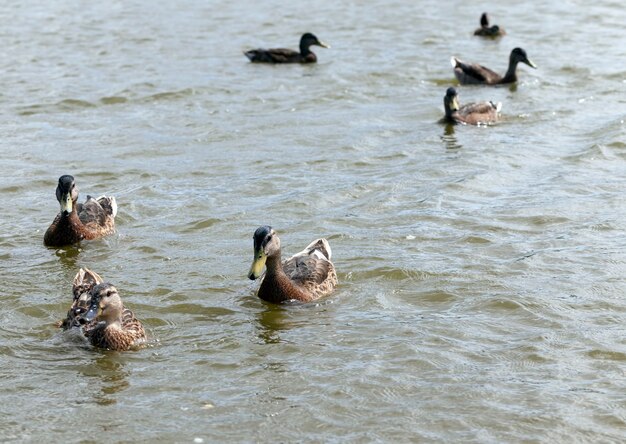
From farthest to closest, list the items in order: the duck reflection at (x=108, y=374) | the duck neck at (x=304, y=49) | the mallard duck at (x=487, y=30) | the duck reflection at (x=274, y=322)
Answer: the mallard duck at (x=487, y=30), the duck neck at (x=304, y=49), the duck reflection at (x=274, y=322), the duck reflection at (x=108, y=374)

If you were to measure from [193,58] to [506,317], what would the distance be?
1448 cm

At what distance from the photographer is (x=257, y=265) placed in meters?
11.2

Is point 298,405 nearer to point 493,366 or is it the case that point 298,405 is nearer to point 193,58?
point 493,366

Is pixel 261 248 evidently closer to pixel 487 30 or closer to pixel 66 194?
pixel 66 194

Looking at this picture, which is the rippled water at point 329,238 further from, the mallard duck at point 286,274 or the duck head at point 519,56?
the duck head at point 519,56

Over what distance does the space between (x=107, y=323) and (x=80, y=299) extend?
1.94 feet

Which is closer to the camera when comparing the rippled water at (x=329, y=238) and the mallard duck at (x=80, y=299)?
the rippled water at (x=329, y=238)

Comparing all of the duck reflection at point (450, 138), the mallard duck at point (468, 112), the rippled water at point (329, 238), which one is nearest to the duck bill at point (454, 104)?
the mallard duck at point (468, 112)

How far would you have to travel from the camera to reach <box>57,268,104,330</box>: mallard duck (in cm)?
1052

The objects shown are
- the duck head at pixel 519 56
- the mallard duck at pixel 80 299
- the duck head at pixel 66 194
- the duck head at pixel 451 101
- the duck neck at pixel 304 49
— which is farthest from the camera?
the duck neck at pixel 304 49

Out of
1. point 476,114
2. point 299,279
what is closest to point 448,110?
point 476,114

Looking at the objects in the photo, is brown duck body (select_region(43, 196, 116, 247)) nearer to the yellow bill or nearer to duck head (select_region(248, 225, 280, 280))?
the yellow bill

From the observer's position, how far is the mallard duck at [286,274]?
36.9 feet

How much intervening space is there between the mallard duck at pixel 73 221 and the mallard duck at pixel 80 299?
1.94m
